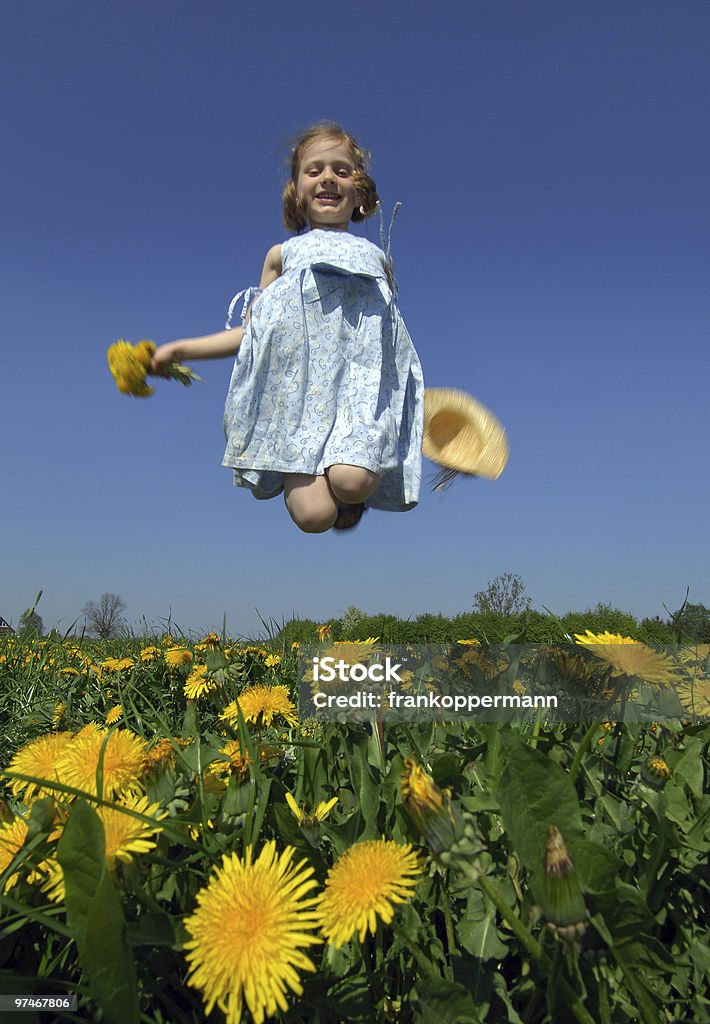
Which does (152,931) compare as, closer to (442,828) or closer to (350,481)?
(442,828)

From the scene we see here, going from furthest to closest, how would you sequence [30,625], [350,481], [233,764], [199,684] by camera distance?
[30,625]
[350,481]
[199,684]
[233,764]

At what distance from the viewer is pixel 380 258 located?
10.6ft

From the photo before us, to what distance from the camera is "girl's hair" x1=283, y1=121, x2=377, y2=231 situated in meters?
3.43

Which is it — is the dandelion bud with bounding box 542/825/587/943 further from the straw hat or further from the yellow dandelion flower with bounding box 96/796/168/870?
the straw hat

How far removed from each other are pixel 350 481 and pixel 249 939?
2175 mm

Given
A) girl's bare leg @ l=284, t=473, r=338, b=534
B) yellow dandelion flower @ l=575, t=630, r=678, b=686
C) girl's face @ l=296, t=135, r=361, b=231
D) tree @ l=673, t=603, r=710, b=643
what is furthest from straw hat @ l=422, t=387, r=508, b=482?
yellow dandelion flower @ l=575, t=630, r=678, b=686

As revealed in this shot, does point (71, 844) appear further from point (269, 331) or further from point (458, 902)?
point (269, 331)

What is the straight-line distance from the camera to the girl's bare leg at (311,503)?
286 centimetres

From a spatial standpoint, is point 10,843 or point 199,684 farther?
point 199,684

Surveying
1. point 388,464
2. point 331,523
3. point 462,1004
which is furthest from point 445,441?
point 462,1004

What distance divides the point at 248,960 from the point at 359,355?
2727 millimetres

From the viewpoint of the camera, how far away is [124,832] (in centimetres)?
81

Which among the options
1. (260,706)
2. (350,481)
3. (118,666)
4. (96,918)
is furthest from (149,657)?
(96,918)

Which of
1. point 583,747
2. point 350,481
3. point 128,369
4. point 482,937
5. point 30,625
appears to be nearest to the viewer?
point 482,937
